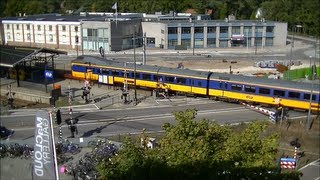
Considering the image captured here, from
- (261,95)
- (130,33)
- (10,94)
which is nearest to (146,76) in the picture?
(261,95)

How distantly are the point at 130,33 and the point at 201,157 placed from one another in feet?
226

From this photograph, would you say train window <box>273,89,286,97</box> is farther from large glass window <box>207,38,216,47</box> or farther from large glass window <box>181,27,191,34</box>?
large glass window <box>207,38,216,47</box>

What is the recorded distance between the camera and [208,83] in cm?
3991

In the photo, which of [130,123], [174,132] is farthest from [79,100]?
[174,132]

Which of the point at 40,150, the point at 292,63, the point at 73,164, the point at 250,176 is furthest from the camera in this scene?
the point at 292,63

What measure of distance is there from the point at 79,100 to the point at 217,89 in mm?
13527

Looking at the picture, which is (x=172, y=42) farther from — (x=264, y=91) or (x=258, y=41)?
(x=264, y=91)

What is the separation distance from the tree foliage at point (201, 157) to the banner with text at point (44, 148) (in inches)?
121

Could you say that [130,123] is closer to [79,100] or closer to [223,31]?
[79,100]

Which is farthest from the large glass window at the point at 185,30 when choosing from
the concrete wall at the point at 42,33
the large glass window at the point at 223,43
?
the concrete wall at the point at 42,33

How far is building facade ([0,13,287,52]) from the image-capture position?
76562 mm

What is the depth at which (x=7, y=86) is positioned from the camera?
147ft

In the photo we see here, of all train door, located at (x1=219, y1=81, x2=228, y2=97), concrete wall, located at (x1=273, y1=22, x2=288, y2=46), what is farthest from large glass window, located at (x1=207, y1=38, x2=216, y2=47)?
train door, located at (x1=219, y1=81, x2=228, y2=97)

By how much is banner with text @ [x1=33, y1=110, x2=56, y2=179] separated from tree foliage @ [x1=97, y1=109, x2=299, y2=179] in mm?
3079
